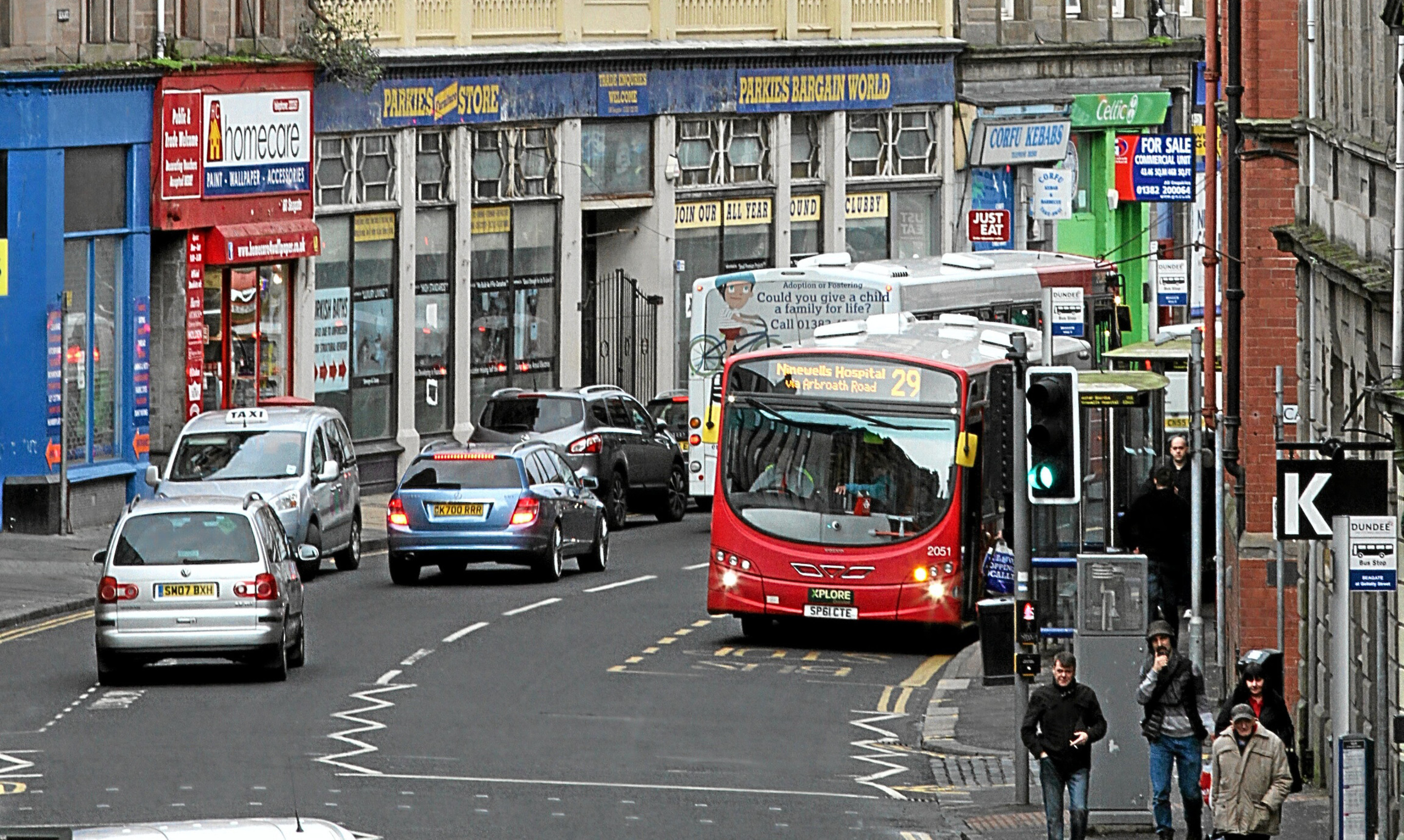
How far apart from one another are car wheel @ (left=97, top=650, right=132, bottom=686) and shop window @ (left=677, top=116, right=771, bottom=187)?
26.1 m

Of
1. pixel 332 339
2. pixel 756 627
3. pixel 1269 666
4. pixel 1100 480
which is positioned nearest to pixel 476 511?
pixel 756 627

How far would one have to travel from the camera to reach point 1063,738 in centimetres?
1736

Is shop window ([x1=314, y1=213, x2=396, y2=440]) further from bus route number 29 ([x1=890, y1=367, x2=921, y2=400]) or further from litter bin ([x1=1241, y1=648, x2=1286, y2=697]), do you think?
litter bin ([x1=1241, y1=648, x2=1286, y2=697])

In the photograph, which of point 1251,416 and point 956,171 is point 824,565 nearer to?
point 1251,416

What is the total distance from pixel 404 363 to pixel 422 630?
16376mm

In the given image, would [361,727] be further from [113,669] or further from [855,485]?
[855,485]

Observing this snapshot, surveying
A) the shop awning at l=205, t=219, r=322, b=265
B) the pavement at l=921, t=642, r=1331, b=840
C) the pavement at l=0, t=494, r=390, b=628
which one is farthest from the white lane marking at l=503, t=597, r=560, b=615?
the shop awning at l=205, t=219, r=322, b=265

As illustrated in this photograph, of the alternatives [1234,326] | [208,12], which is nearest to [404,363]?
[208,12]

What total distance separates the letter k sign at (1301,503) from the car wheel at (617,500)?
2160 cm

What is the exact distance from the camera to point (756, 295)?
34.9 meters

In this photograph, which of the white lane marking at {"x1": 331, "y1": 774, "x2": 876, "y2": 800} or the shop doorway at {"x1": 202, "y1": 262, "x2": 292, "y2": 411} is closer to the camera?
the white lane marking at {"x1": 331, "y1": 774, "x2": 876, "y2": 800}

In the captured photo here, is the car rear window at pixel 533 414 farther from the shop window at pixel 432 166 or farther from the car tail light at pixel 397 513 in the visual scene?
the shop window at pixel 432 166

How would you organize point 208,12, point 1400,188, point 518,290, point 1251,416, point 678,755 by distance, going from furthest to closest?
point 518,290, point 208,12, point 1251,416, point 678,755, point 1400,188

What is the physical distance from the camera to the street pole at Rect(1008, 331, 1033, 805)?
1908 centimetres
